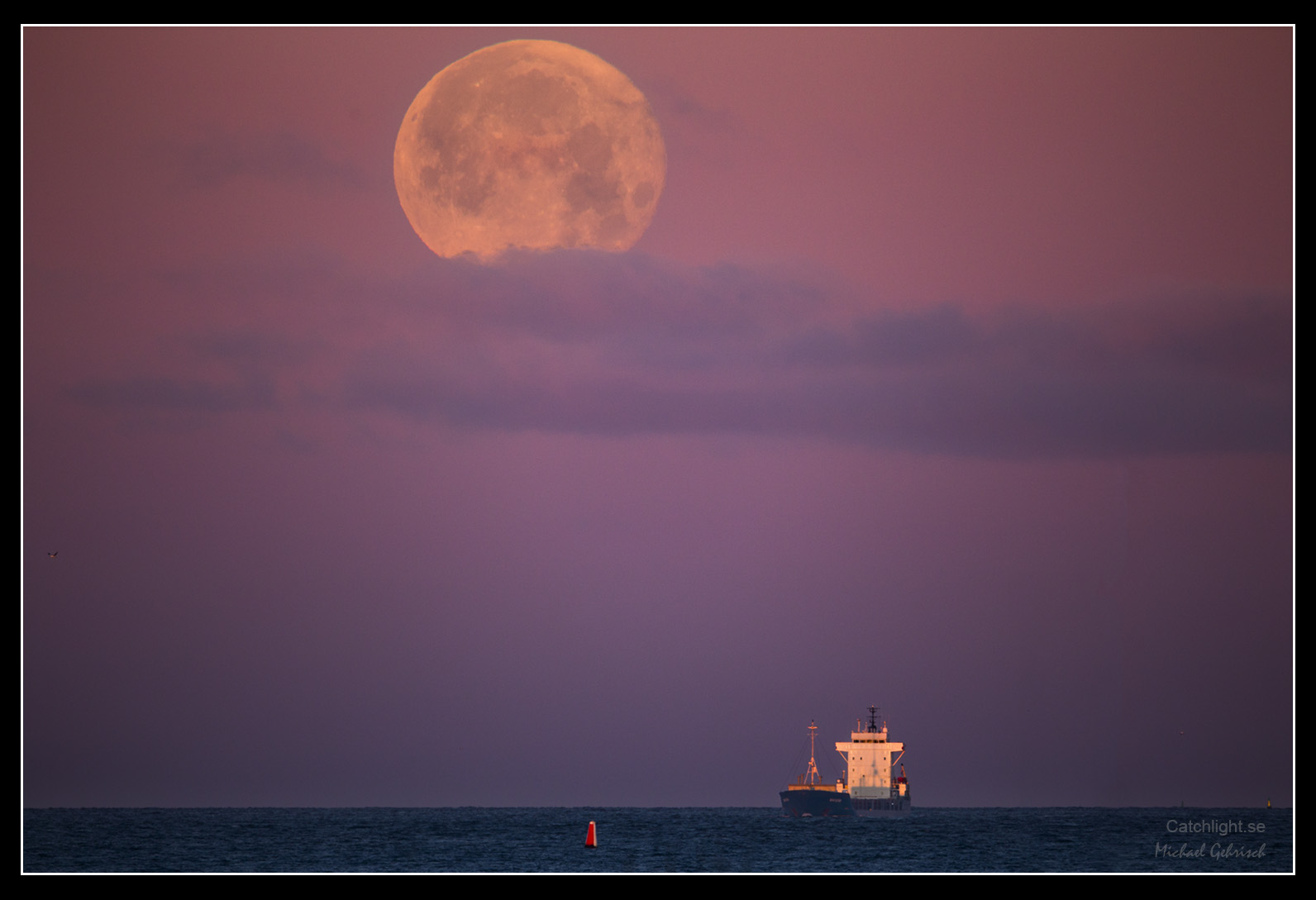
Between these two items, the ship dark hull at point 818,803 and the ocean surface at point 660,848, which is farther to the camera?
the ship dark hull at point 818,803

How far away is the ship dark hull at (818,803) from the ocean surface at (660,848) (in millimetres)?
1606

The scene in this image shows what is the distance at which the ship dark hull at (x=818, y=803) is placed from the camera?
12712cm

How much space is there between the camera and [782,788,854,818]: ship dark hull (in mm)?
127125

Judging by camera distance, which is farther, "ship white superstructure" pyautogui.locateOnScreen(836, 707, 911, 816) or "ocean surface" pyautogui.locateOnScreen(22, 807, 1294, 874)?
"ship white superstructure" pyautogui.locateOnScreen(836, 707, 911, 816)

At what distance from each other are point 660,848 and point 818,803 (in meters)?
33.0

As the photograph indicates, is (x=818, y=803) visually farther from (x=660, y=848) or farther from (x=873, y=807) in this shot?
(x=660, y=848)

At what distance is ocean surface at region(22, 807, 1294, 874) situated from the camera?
77688 mm

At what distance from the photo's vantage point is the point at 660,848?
99125 mm

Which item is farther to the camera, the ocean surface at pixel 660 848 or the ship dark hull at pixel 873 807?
the ship dark hull at pixel 873 807

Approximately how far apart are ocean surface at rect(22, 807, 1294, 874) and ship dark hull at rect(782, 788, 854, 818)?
1.61m

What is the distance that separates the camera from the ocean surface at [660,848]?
77.7 meters
